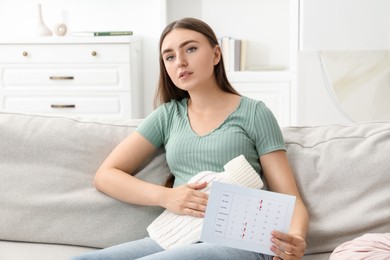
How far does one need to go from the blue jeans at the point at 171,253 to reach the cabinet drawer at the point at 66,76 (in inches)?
99.1

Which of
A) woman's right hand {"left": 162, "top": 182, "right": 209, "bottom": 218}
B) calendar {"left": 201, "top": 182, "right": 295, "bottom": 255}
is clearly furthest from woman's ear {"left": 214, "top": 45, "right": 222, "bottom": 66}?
calendar {"left": 201, "top": 182, "right": 295, "bottom": 255}

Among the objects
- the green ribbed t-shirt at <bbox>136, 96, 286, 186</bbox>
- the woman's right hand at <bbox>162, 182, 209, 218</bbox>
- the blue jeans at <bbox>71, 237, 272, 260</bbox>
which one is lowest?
the blue jeans at <bbox>71, 237, 272, 260</bbox>

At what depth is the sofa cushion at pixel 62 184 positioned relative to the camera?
5.34 feet

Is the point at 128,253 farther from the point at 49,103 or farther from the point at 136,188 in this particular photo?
the point at 49,103

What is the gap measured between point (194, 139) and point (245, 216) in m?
0.34

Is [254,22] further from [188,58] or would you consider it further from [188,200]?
[188,200]

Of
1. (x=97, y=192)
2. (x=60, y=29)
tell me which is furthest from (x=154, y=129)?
(x=60, y=29)

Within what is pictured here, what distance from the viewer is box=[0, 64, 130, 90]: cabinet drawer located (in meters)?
3.89

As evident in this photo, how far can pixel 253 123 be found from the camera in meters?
1.60

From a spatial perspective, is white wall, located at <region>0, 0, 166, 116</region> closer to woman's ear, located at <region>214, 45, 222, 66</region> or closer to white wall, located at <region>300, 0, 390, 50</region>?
white wall, located at <region>300, 0, 390, 50</region>

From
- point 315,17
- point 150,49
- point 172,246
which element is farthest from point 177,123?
point 150,49

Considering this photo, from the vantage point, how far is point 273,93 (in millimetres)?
3930

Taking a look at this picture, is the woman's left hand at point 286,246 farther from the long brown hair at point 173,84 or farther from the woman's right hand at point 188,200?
the long brown hair at point 173,84

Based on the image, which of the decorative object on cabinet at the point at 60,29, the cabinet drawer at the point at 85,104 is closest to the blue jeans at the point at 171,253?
the cabinet drawer at the point at 85,104
